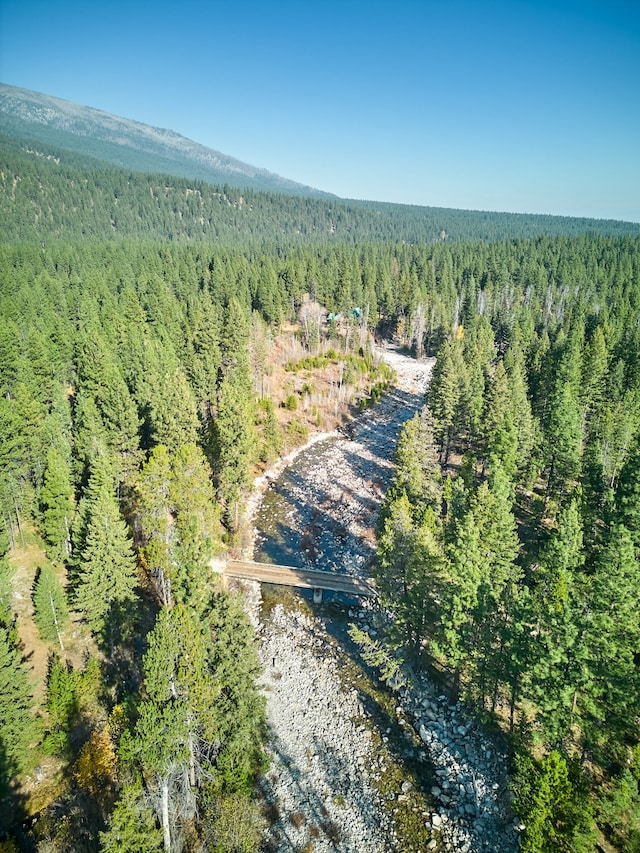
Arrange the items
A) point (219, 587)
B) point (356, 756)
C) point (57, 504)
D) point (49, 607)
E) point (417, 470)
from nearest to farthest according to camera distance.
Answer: point (356, 756) → point (49, 607) → point (57, 504) → point (219, 587) → point (417, 470)

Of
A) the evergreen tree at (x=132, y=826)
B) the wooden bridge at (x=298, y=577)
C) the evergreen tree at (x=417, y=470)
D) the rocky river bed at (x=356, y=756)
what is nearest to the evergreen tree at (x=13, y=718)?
the evergreen tree at (x=132, y=826)

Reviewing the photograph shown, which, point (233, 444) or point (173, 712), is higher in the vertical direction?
point (233, 444)

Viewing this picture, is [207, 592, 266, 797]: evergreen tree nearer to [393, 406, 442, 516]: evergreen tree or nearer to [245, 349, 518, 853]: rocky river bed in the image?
[245, 349, 518, 853]: rocky river bed

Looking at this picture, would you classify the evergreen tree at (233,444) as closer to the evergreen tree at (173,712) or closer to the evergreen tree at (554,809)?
the evergreen tree at (173,712)

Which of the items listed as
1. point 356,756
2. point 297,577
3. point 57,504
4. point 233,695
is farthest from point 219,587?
point 356,756

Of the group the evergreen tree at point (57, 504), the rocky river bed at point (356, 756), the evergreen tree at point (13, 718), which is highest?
the evergreen tree at point (57, 504)

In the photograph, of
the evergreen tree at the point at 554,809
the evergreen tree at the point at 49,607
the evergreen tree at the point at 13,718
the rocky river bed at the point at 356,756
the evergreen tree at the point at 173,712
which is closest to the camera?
the evergreen tree at the point at 554,809

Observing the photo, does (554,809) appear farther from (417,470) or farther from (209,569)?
(417,470)

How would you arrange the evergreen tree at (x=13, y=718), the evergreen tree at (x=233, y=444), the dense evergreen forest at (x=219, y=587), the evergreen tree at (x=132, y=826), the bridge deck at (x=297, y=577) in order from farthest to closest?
the evergreen tree at (x=233, y=444) → the bridge deck at (x=297, y=577) → the evergreen tree at (x=13, y=718) → the dense evergreen forest at (x=219, y=587) → the evergreen tree at (x=132, y=826)
